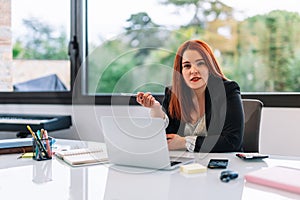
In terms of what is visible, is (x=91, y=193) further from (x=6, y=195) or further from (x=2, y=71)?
(x=2, y=71)

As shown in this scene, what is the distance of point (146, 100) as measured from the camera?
1.34 meters

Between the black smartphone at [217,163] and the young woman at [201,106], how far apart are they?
0.21m

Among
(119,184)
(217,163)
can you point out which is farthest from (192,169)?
(119,184)

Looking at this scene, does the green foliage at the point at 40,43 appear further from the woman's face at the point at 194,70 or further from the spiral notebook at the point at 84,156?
the spiral notebook at the point at 84,156

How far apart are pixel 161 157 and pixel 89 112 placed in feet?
5.69

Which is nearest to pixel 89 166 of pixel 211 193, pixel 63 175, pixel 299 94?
pixel 63 175

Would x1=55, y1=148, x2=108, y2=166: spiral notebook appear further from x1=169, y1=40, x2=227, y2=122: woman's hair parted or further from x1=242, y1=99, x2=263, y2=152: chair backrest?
x1=242, y1=99, x2=263, y2=152: chair backrest

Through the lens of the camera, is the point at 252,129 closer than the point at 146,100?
A: No

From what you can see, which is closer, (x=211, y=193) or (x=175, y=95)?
(x=211, y=193)

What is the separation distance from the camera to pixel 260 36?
2.38m

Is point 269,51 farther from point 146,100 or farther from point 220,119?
point 146,100

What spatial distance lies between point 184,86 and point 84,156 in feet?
1.76

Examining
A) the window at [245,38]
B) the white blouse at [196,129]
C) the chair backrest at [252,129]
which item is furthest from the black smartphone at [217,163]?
the window at [245,38]

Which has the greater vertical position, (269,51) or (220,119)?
(269,51)
